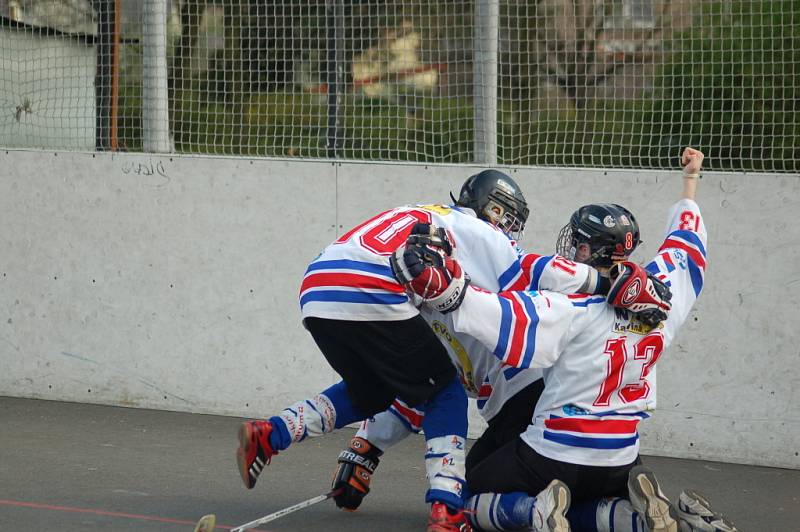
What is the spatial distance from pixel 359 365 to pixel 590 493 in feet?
3.34

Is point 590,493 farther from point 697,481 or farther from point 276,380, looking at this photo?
point 276,380

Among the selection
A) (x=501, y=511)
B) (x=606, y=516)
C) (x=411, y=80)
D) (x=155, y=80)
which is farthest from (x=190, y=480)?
(x=155, y=80)

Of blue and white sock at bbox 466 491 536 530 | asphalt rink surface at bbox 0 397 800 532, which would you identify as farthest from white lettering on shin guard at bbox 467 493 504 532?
asphalt rink surface at bbox 0 397 800 532

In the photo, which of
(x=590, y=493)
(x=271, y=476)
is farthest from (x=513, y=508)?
(x=271, y=476)

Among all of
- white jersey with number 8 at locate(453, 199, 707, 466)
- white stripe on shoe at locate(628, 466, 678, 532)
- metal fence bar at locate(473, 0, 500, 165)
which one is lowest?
white stripe on shoe at locate(628, 466, 678, 532)

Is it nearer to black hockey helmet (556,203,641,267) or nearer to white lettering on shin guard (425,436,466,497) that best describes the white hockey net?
black hockey helmet (556,203,641,267)

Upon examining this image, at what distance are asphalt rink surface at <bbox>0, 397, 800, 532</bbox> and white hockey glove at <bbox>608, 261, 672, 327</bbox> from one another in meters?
1.38

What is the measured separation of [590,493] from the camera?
430 cm

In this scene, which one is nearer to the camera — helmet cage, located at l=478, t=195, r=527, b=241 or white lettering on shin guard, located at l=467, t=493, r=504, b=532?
A: white lettering on shin guard, located at l=467, t=493, r=504, b=532

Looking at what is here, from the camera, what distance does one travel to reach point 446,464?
4406 mm

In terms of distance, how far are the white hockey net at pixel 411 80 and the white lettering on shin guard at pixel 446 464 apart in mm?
2790

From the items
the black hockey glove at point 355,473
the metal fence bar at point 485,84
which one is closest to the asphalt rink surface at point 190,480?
the black hockey glove at point 355,473

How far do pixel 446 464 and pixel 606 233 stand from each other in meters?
1.06

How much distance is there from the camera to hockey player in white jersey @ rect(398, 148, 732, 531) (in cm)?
393
